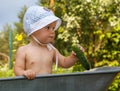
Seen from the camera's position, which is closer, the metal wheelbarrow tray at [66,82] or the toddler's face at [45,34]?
the metal wheelbarrow tray at [66,82]

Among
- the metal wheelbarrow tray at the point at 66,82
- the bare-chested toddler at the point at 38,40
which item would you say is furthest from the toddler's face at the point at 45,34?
the metal wheelbarrow tray at the point at 66,82

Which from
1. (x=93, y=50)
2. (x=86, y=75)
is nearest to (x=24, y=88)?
(x=86, y=75)

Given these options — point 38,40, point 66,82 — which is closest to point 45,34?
point 38,40

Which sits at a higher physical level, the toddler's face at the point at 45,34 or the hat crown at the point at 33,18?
the hat crown at the point at 33,18

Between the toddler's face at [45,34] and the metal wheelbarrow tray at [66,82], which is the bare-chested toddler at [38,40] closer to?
the toddler's face at [45,34]

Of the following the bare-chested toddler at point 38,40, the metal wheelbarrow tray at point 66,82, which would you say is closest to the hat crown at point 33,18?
the bare-chested toddler at point 38,40

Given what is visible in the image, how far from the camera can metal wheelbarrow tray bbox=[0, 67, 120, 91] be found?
6.73 ft

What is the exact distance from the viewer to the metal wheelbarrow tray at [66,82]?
6.73 ft

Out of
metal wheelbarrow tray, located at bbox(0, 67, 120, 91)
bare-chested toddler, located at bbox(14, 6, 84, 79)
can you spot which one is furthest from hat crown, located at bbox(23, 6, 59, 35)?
metal wheelbarrow tray, located at bbox(0, 67, 120, 91)

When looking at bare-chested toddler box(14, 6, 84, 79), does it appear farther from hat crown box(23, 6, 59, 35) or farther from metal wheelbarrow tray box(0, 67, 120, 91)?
metal wheelbarrow tray box(0, 67, 120, 91)

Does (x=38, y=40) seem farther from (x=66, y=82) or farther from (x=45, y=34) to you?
(x=66, y=82)

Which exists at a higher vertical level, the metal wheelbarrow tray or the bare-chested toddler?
the bare-chested toddler

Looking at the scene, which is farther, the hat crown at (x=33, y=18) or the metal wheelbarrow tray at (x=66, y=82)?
the hat crown at (x=33, y=18)

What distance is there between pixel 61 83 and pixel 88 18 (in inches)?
285
